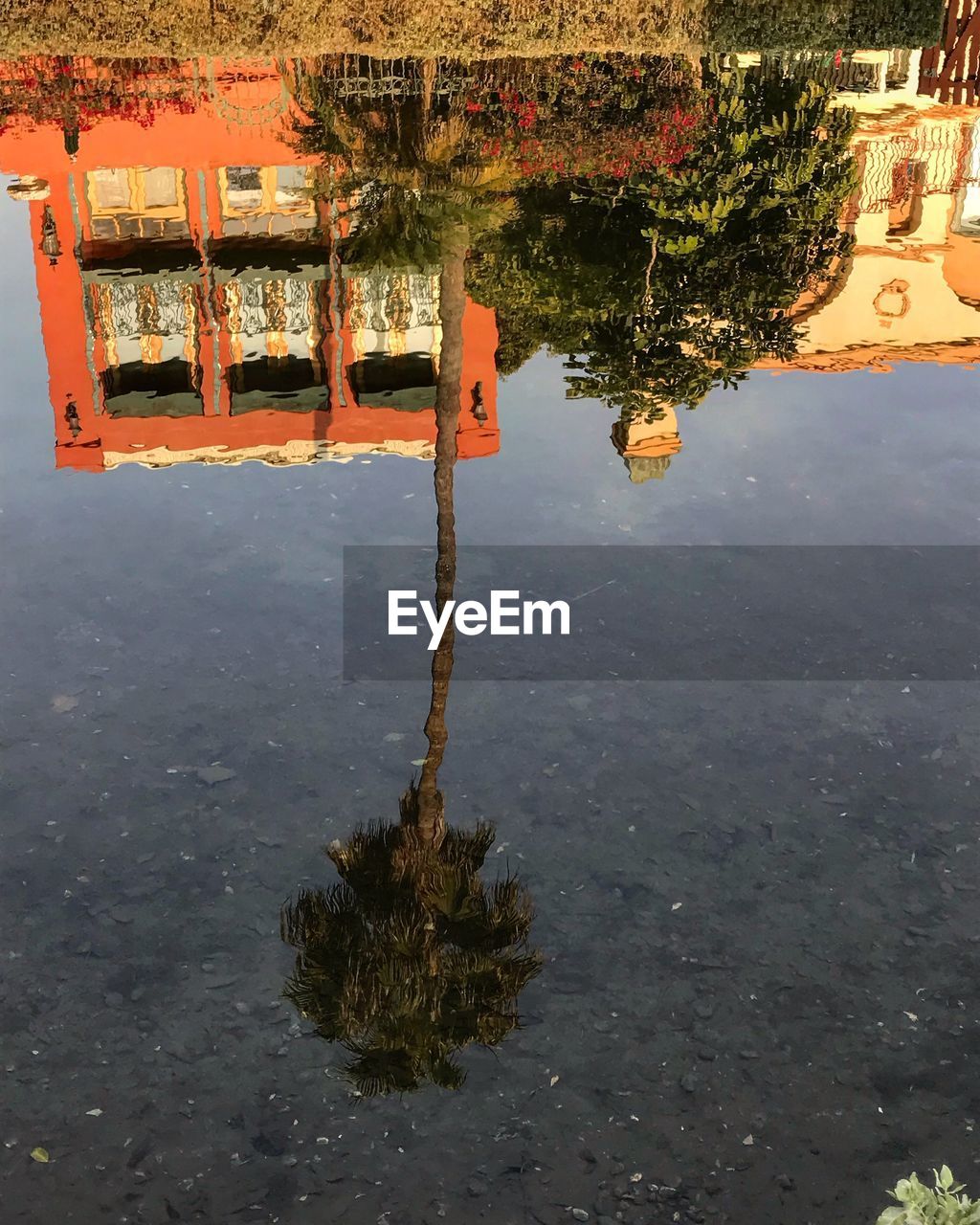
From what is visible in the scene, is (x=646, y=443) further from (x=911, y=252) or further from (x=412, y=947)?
(x=911, y=252)

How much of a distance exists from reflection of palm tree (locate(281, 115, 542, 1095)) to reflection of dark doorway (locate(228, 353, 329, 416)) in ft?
23.4

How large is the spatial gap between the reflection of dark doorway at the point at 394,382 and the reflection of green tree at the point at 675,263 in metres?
0.99

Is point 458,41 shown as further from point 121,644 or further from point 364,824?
point 364,824

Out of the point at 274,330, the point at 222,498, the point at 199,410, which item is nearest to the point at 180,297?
the point at 274,330

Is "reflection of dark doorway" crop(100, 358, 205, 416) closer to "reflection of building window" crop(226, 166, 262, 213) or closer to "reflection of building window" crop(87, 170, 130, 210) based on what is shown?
"reflection of building window" crop(87, 170, 130, 210)

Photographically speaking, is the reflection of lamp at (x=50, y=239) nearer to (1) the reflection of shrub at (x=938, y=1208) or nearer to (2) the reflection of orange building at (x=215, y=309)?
(2) the reflection of orange building at (x=215, y=309)

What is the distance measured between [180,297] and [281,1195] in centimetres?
1113

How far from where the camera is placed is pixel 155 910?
563 cm

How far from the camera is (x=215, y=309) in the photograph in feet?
47.1

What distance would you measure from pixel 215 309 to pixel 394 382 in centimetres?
198

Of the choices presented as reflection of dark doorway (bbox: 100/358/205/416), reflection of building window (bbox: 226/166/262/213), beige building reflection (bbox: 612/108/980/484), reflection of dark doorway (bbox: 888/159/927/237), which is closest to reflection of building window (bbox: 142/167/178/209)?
reflection of building window (bbox: 226/166/262/213)

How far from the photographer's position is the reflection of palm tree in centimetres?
498

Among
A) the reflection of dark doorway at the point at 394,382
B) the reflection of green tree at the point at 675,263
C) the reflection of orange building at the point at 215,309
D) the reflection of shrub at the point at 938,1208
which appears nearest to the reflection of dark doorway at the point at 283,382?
the reflection of orange building at the point at 215,309

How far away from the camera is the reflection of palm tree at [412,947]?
498 centimetres
